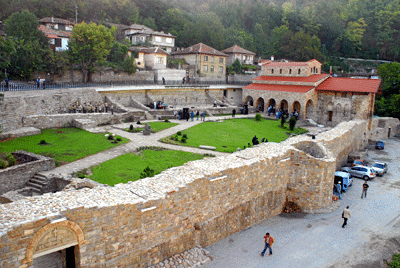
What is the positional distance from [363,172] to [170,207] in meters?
16.4

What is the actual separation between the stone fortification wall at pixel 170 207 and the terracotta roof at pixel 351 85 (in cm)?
2142

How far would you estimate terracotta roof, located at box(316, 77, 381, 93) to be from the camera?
3626 centimetres

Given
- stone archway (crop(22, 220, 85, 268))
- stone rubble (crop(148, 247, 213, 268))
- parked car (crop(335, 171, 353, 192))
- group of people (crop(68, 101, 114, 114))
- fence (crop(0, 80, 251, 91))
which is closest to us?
stone archway (crop(22, 220, 85, 268))

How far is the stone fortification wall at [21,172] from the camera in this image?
53.3 ft

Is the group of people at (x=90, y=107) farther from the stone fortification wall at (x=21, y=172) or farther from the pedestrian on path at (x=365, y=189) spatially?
the pedestrian on path at (x=365, y=189)

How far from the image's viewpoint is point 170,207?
38.2ft

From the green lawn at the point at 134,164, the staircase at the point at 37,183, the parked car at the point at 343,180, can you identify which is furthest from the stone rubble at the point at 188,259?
the parked car at the point at 343,180

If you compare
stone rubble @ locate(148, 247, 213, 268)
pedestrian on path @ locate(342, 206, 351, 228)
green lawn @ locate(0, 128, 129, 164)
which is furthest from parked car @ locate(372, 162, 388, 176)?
green lawn @ locate(0, 128, 129, 164)

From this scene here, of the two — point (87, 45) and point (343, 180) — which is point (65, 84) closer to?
point (87, 45)

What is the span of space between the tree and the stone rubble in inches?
1079

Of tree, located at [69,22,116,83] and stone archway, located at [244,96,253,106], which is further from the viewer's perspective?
stone archway, located at [244,96,253,106]

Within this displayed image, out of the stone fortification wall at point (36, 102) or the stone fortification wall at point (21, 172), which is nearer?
the stone fortification wall at point (21, 172)

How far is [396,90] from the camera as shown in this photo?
157 ft

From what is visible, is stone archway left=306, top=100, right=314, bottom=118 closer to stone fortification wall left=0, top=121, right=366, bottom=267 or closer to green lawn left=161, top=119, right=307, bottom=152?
green lawn left=161, top=119, right=307, bottom=152
